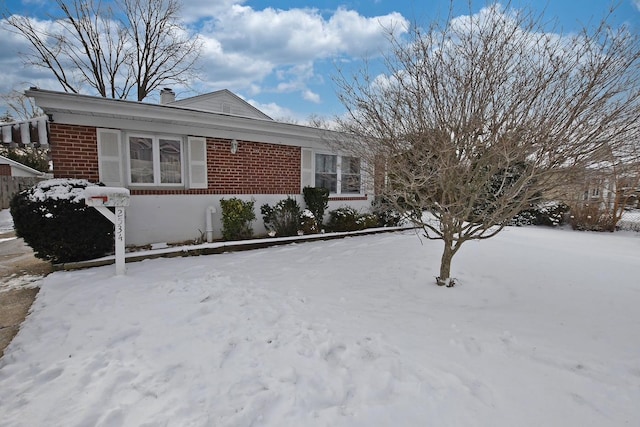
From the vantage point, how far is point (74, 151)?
5.86 meters

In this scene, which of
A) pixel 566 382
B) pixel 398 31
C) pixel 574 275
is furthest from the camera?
pixel 574 275

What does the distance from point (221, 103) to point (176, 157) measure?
26.2 feet

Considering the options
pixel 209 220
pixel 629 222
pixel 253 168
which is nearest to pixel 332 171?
pixel 253 168

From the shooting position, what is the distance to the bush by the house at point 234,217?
715cm

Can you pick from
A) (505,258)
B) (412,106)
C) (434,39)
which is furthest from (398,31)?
(505,258)

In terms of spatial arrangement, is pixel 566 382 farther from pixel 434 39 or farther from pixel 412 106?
pixel 434 39

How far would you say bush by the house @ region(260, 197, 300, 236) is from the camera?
25.8ft

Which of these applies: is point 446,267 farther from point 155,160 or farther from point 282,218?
point 155,160

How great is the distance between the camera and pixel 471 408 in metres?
2.04

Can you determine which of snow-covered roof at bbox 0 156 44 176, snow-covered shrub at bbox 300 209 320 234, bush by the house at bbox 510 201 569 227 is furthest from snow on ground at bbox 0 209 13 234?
bush by the house at bbox 510 201 569 227

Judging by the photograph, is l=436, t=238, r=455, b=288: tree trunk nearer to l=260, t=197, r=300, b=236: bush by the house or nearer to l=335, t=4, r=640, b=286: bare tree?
l=335, t=4, r=640, b=286: bare tree

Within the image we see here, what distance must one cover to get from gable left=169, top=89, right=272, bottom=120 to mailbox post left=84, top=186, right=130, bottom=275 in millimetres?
9288

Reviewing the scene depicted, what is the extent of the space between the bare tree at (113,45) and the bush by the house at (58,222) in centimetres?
1549

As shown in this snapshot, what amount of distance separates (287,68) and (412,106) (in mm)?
13802
